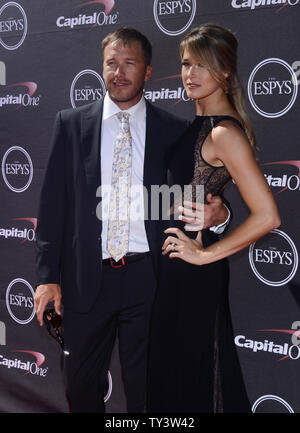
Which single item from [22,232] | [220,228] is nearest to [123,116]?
[220,228]

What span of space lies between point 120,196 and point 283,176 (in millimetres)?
916

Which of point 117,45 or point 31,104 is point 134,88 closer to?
point 117,45

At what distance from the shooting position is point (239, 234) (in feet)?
6.91

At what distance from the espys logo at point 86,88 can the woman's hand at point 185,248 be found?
1299mm

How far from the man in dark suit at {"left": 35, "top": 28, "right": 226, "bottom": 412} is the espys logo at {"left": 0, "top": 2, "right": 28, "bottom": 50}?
43.6 inches

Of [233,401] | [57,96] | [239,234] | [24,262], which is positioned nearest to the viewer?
[239,234]

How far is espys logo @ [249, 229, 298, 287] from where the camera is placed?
8.71 ft

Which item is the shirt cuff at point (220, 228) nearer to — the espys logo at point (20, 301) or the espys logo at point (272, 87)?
the espys logo at point (272, 87)

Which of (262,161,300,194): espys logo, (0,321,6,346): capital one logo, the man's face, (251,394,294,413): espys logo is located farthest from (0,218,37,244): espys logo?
(251,394,294,413): espys logo

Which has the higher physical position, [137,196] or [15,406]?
[137,196]

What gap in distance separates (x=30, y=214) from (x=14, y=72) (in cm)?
103

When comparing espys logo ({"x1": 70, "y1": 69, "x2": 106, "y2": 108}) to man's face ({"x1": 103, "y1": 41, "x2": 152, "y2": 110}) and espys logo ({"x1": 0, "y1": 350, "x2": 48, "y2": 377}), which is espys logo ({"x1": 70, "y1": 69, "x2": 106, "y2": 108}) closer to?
man's face ({"x1": 103, "y1": 41, "x2": 152, "y2": 110})

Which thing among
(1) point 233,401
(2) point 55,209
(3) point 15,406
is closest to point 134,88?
(2) point 55,209

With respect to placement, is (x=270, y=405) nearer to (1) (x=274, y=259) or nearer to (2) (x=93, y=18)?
(1) (x=274, y=259)
